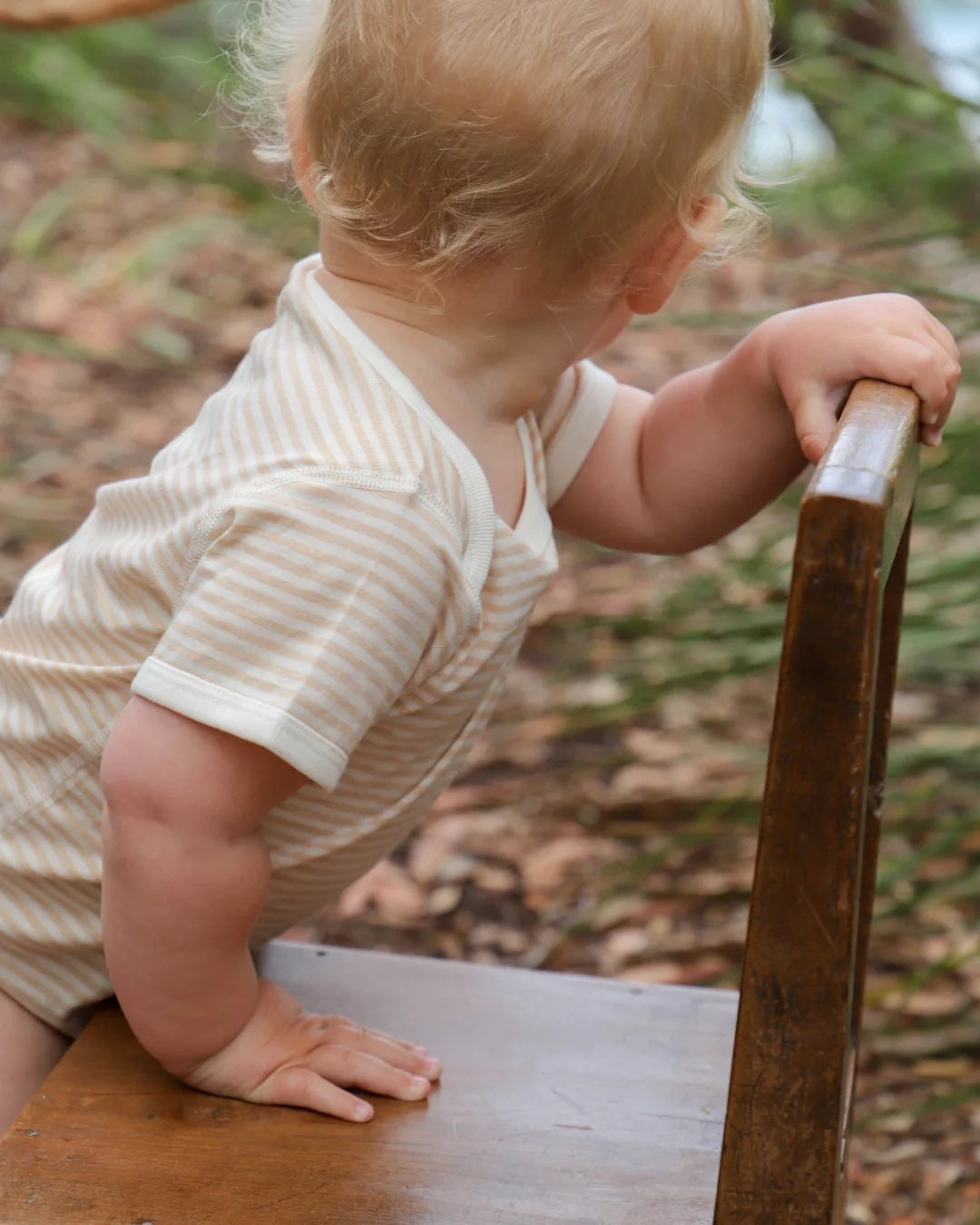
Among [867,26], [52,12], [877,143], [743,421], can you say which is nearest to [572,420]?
[743,421]

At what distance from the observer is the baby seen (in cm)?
89

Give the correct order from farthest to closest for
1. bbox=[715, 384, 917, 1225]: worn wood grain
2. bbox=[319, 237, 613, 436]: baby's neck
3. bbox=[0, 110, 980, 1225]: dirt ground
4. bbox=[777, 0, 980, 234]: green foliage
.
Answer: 1. bbox=[777, 0, 980, 234]: green foliage
2. bbox=[0, 110, 980, 1225]: dirt ground
3. bbox=[319, 237, 613, 436]: baby's neck
4. bbox=[715, 384, 917, 1225]: worn wood grain

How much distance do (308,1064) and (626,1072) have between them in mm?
225

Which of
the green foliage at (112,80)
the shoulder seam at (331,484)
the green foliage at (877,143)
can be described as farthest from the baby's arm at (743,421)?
the green foliage at (112,80)

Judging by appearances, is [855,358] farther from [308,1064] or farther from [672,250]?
[308,1064]

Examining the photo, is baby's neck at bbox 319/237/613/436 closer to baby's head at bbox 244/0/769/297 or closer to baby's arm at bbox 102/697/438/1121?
baby's head at bbox 244/0/769/297

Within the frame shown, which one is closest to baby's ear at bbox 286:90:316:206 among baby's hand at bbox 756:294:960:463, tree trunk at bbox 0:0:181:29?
baby's hand at bbox 756:294:960:463

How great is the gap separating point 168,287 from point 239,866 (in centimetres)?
331

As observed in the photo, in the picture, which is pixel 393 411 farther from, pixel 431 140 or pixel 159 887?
pixel 159 887

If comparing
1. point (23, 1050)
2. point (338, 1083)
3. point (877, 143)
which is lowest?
point (877, 143)

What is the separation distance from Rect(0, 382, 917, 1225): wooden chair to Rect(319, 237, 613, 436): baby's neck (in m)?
0.22

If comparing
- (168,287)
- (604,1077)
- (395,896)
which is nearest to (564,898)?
(395,896)

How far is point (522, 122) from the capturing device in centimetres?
89

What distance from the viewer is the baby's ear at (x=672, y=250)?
0.99 m
